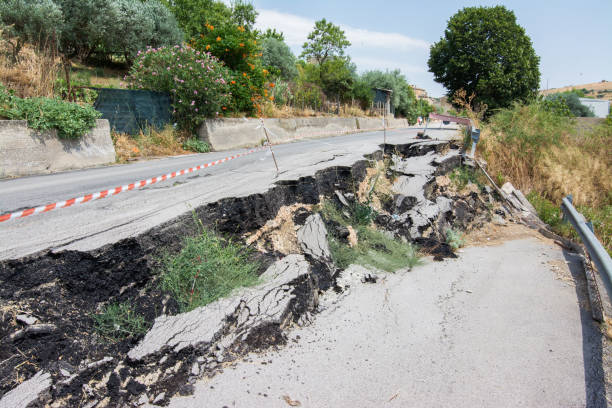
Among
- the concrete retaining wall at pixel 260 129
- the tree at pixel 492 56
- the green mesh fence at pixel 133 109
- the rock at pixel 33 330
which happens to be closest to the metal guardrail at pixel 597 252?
the rock at pixel 33 330

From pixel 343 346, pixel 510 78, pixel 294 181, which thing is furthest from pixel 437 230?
pixel 510 78

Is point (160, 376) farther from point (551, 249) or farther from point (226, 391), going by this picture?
point (551, 249)

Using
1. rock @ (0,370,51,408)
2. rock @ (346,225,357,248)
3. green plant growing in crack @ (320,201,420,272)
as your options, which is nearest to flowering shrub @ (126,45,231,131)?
green plant growing in crack @ (320,201,420,272)

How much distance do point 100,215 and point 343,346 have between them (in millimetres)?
2679

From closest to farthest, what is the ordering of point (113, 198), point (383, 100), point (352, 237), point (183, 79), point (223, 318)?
point (223, 318) < point (113, 198) < point (352, 237) < point (183, 79) < point (383, 100)

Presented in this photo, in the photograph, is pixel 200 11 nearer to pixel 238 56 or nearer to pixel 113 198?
pixel 238 56

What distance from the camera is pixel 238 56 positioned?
14039mm

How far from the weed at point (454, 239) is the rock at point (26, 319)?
5288mm

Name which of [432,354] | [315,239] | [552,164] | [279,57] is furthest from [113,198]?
[279,57]

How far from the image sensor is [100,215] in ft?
11.6

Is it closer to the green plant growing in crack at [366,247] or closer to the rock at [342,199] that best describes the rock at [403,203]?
the green plant growing in crack at [366,247]

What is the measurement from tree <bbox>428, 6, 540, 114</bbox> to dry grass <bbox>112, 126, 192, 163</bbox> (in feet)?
73.1

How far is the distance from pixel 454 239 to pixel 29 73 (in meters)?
10.1

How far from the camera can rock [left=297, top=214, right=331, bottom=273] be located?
412 centimetres
